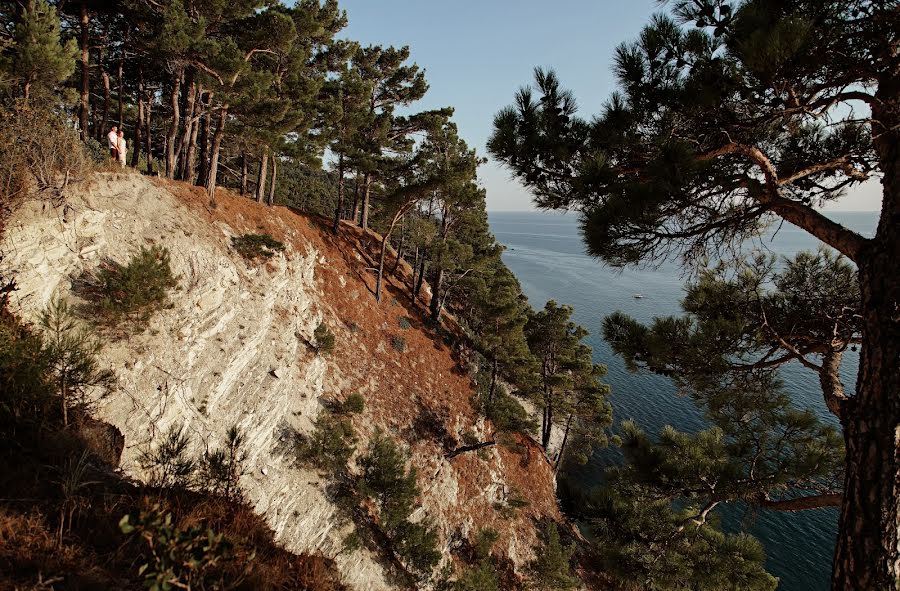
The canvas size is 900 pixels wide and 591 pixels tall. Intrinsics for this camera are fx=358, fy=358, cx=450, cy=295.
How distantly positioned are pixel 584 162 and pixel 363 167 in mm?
15891

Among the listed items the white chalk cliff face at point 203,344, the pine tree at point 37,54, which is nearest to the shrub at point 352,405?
the white chalk cliff face at point 203,344

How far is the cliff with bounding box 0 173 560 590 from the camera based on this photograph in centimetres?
830

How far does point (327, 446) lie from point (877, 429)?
13.2 metres

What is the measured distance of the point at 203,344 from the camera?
34.2ft

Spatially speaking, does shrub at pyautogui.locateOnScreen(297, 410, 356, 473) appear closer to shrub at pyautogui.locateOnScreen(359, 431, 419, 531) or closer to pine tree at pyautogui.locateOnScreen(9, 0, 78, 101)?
shrub at pyautogui.locateOnScreen(359, 431, 419, 531)

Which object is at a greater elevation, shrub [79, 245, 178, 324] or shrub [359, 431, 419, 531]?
shrub [79, 245, 178, 324]

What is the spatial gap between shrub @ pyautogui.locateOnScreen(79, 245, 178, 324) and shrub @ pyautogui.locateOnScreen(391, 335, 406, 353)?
10.5 metres

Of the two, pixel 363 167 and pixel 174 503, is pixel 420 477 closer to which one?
pixel 174 503

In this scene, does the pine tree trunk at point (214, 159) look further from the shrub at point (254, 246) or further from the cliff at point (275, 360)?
the shrub at point (254, 246)

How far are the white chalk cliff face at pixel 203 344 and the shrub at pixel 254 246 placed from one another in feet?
1.24

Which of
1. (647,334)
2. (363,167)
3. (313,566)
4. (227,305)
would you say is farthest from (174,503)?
(363,167)

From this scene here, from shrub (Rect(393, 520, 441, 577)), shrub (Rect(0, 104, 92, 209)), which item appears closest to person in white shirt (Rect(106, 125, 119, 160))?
shrub (Rect(0, 104, 92, 209))

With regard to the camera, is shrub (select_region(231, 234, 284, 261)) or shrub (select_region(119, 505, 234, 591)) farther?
shrub (select_region(231, 234, 284, 261))

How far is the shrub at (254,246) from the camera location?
13195 millimetres
